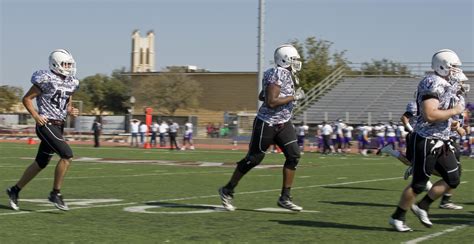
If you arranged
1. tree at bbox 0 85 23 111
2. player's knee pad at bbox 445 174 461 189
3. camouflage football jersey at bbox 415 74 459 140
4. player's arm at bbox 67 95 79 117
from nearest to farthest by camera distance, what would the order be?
1. camouflage football jersey at bbox 415 74 459 140
2. player's knee pad at bbox 445 174 461 189
3. player's arm at bbox 67 95 79 117
4. tree at bbox 0 85 23 111

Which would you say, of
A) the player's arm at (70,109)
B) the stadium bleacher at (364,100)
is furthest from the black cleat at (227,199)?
the stadium bleacher at (364,100)

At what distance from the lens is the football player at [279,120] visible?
9125 millimetres

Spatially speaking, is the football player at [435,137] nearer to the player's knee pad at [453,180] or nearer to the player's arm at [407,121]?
the player's knee pad at [453,180]

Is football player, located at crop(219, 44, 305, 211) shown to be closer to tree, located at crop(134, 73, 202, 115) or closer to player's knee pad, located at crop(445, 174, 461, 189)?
player's knee pad, located at crop(445, 174, 461, 189)

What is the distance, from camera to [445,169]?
756 centimetres

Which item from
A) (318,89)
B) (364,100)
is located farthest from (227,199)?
(318,89)

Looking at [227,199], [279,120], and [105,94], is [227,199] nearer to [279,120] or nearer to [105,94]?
[279,120]

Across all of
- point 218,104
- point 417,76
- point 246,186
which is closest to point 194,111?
point 218,104

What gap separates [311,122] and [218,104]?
36.3 m

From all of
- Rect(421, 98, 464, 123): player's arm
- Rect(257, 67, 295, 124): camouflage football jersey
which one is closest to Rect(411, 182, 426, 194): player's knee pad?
Rect(421, 98, 464, 123): player's arm

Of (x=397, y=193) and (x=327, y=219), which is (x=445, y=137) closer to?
(x=327, y=219)

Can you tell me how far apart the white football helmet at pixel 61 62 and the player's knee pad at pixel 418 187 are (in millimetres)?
3859

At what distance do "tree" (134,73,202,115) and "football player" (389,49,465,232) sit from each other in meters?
73.5

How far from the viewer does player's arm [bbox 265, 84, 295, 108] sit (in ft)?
29.6
